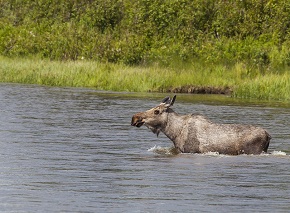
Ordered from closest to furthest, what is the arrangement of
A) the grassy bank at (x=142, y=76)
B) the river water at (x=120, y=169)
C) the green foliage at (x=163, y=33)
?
the river water at (x=120, y=169) → the grassy bank at (x=142, y=76) → the green foliage at (x=163, y=33)

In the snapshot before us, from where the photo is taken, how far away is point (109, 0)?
5753cm

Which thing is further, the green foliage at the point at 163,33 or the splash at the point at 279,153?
the green foliage at the point at 163,33

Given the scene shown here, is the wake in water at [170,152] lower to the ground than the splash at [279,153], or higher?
lower

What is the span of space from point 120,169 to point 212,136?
282 cm

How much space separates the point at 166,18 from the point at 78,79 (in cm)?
1257

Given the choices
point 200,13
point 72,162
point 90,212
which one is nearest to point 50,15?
point 200,13

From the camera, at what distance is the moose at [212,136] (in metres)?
17.4

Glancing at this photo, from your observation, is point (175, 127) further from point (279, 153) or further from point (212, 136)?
point (279, 153)

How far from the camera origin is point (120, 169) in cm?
1537


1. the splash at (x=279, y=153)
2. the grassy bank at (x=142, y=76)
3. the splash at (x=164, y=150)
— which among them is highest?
the splash at (x=279, y=153)

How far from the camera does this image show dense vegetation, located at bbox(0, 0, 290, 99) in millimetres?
43500

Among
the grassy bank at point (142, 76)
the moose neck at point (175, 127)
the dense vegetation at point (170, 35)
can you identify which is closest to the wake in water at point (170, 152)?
the moose neck at point (175, 127)

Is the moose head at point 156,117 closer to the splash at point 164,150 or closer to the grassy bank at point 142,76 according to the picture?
the splash at point 164,150

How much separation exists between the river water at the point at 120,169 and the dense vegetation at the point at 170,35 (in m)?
15.7
